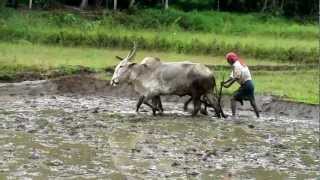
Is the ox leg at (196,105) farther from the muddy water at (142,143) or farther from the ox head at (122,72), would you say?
the ox head at (122,72)

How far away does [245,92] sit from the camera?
16.0m

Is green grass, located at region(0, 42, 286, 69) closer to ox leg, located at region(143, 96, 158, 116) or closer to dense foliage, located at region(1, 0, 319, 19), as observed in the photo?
ox leg, located at region(143, 96, 158, 116)

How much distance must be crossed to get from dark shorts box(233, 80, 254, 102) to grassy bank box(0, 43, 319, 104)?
2314 millimetres

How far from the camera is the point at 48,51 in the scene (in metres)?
24.3

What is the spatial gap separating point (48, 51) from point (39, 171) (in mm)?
15003

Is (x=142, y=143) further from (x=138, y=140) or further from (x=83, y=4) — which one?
(x=83, y=4)

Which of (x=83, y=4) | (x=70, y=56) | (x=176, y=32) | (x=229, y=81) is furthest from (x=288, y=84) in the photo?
(x=83, y=4)

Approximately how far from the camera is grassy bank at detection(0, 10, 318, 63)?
1060 inches

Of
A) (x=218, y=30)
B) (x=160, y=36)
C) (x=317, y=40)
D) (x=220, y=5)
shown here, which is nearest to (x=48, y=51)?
(x=160, y=36)

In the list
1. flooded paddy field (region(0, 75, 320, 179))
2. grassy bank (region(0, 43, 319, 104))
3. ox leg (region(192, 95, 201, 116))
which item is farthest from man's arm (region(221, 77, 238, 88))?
grassy bank (region(0, 43, 319, 104))

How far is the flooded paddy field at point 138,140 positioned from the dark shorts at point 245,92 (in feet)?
1.65

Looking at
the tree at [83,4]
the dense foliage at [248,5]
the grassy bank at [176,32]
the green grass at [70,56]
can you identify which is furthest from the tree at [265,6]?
the green grass at [70,56]

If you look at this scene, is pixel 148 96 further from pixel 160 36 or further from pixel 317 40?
pixel 317 40

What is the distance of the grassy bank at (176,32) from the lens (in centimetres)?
2692
